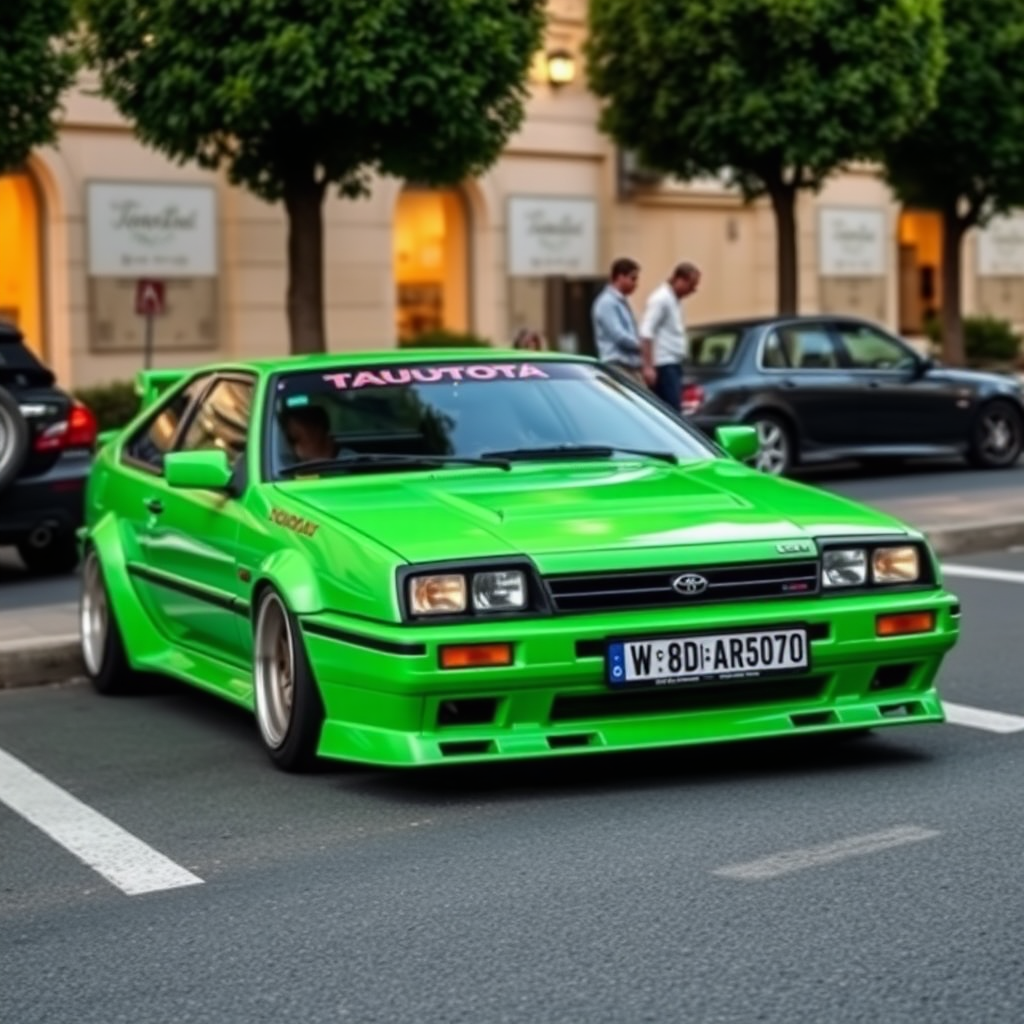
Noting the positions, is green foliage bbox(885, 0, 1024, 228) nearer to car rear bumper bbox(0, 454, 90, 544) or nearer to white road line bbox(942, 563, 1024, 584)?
white road line bbox(942, 563, 1024, 584)

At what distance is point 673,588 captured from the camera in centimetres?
709

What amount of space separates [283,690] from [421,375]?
53.6 inches

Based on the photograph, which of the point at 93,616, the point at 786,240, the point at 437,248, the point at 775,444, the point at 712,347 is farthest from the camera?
the point at 437,248

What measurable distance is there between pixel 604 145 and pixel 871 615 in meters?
26.0

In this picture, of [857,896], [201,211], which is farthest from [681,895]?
[201,211]

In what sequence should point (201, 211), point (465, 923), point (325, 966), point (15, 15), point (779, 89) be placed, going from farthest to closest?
point (201, 211) → point (779, 89) → point (15, 15) → point (465, 923) → point (325, 966)

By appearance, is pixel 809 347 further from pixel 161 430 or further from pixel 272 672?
pixel 272 672

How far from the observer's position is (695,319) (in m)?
34.5

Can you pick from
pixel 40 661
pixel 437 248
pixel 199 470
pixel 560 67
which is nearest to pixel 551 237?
pixel 437 248

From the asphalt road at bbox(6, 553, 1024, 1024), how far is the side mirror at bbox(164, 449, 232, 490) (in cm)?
91

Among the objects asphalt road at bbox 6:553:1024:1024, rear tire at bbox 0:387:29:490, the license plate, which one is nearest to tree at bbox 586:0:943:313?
rear tire at bbox 0:387:29:490

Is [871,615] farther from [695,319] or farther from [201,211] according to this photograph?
[695,319]

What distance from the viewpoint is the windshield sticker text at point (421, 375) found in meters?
8.44

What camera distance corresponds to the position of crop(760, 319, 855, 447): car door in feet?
67.1
